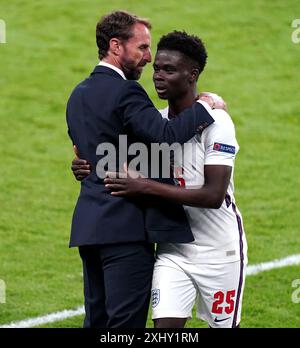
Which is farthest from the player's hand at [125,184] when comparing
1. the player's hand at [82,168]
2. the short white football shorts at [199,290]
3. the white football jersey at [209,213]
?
the short white football shorts at [199,290]

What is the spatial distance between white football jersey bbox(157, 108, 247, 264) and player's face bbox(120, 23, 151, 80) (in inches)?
16.3

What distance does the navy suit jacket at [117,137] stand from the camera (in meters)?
5.50

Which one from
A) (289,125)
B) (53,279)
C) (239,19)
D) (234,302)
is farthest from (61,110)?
(234,302)

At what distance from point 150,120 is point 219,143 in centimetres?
45

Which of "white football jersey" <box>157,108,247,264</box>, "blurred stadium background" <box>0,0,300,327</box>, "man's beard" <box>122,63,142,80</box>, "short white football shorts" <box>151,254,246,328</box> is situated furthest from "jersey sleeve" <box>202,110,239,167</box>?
"blurred stadium background" <box>0,0,300,327</box>

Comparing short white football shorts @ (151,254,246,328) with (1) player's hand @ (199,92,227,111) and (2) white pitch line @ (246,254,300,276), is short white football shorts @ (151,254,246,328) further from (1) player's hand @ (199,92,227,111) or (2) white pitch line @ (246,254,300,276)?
(2) white pitch line @ (246,254,300,276)

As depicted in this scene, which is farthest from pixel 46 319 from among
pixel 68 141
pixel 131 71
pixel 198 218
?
pixel 68 141

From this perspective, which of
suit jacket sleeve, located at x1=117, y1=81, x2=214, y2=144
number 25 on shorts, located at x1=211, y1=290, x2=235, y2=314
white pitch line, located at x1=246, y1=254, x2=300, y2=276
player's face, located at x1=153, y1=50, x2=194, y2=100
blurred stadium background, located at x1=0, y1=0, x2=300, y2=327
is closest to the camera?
suit jacket sleeve, located at x1=117, y1=81, x2=214, y2=144

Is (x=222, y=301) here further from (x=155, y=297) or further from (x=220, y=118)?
(x=220, y=118)

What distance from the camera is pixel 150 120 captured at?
215 inches

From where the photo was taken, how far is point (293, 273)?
888 cm

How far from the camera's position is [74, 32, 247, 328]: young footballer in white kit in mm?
5711
